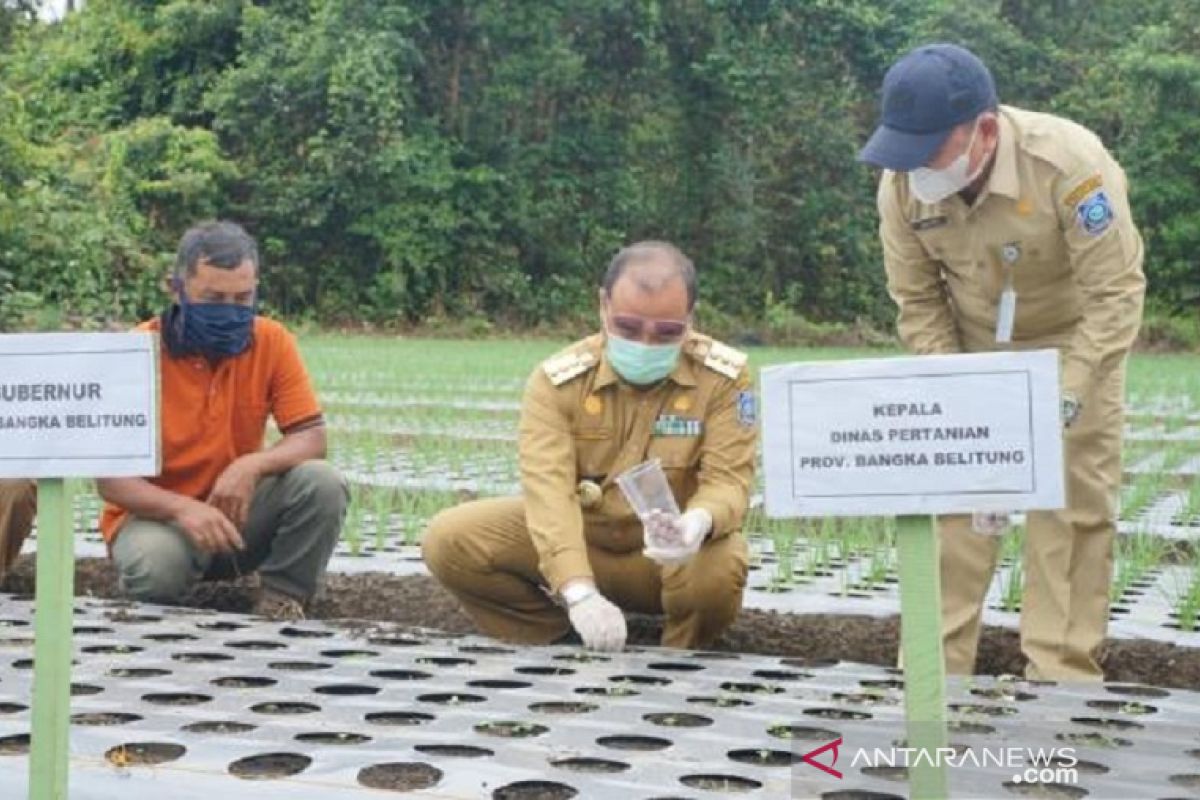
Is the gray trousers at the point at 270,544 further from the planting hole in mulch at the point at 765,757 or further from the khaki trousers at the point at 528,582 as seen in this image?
the planting hole in mulch at the point at 765,757

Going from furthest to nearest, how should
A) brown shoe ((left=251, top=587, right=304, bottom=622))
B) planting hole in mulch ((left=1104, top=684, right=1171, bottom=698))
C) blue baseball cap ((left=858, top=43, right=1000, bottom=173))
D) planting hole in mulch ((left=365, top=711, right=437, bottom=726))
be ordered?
1. brown shoe ((left=251, top=587, right=304, bottom=622))
2. blue baseball cap ((left=858, top=43, right=1000, bottom=173))
3. planting hole in mulch ((left=1104, top=684, right=1171, bottom=698))
4. planting hole in mulch ((left=365, top=711, right=437, bottom=726))

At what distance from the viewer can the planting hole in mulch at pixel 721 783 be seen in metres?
1.71

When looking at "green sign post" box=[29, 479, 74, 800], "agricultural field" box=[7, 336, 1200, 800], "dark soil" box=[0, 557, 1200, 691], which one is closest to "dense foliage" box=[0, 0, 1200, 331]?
"dark soil" box=[0, 557, 1200, 691]

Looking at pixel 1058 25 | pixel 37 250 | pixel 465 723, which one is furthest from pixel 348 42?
pixel 465 723

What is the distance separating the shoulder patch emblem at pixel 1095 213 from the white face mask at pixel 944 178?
0.58 feet

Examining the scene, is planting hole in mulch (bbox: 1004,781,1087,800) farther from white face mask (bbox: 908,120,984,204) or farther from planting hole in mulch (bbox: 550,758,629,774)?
white face mask (bbox: 908,120,984,204)

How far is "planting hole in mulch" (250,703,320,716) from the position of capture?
206 cm

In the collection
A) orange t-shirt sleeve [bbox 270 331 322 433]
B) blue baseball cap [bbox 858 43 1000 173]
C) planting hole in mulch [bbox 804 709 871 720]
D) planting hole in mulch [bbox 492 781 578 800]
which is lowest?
planting hole in mulch [bbox 492 781 578 800]

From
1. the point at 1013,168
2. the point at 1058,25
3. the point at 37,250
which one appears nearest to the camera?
the point at 1013,168

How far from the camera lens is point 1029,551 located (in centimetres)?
260

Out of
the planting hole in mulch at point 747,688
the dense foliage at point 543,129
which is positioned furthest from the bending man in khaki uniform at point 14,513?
the dense foliage at point 543,129

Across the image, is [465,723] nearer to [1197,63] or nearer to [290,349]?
[290,349]

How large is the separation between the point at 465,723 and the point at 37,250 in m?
10.4

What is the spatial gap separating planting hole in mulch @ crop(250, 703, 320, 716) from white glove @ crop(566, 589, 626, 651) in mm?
524
